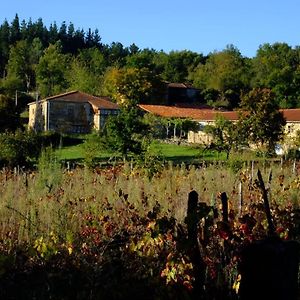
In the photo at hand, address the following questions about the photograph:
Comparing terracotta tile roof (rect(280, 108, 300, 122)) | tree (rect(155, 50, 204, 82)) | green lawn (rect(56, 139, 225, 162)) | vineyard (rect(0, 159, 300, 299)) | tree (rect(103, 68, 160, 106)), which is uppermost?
tree (rect(155, 50, 204, 82))

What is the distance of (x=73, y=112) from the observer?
55.7 metres

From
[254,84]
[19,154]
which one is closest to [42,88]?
[254,84]

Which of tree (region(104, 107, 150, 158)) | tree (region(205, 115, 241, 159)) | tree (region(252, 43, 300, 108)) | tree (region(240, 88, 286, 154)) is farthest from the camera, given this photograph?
tree (region(252, 43, 300, 108))

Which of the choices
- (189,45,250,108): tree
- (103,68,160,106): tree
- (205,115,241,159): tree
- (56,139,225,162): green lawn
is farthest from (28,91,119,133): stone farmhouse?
(189,45,250,108): tree

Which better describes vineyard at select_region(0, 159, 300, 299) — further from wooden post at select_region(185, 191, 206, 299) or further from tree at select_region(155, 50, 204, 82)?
tree at select_region(155, 50, 204, 82)

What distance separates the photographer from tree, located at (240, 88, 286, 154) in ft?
101

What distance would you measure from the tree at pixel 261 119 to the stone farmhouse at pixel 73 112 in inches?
906

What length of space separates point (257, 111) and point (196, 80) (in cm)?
5451

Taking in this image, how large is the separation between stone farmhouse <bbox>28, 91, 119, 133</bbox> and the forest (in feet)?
27.0

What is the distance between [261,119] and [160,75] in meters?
54.3

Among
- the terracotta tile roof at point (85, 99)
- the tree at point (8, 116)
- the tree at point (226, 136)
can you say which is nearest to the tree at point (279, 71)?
the terracotta tile roof at point (85, 99)

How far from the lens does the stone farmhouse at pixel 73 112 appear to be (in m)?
54.3

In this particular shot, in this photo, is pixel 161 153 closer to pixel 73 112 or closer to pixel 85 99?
pixel 73 112

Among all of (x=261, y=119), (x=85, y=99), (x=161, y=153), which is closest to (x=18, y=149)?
(x=161, y=153)
